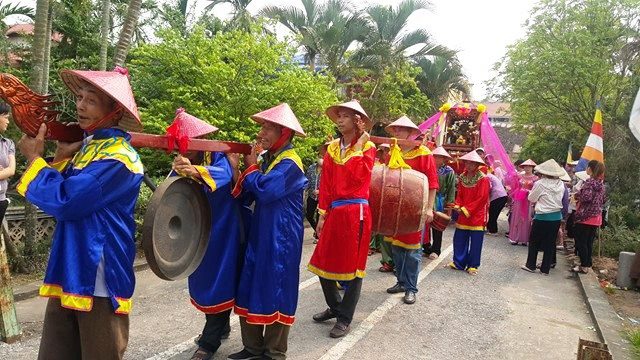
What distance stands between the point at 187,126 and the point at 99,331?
137cm

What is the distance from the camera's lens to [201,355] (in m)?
3.83

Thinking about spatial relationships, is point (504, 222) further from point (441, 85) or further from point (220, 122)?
point (220, 122)

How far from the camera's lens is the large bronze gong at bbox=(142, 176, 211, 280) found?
9.05ft

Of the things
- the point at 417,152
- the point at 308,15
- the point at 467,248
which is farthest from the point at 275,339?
the point at 308,15

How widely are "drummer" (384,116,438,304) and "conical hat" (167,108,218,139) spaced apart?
9.20 feet

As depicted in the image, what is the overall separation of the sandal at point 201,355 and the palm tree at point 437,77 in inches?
740

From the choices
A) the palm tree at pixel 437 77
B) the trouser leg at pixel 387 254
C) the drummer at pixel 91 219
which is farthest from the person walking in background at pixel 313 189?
the palm tree at pixel 437 77

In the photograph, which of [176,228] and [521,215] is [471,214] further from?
[176,228]

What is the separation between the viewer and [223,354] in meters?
4.05

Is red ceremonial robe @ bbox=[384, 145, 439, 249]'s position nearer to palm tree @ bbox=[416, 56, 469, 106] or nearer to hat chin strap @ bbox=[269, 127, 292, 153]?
hat chin strap @ bbox=[269, 127, 292, 153]

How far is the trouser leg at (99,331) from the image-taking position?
250cm

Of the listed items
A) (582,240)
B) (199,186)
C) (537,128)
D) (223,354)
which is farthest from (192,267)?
(537,128)

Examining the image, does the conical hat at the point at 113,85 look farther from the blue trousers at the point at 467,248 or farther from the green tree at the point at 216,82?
the blue trousers at the point at 467,248

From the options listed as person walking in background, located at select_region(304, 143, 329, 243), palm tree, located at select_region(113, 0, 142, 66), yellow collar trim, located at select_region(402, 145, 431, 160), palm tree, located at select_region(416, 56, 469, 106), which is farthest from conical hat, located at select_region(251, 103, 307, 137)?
palm tree, located at select_region(416, 56, 469, 106)
